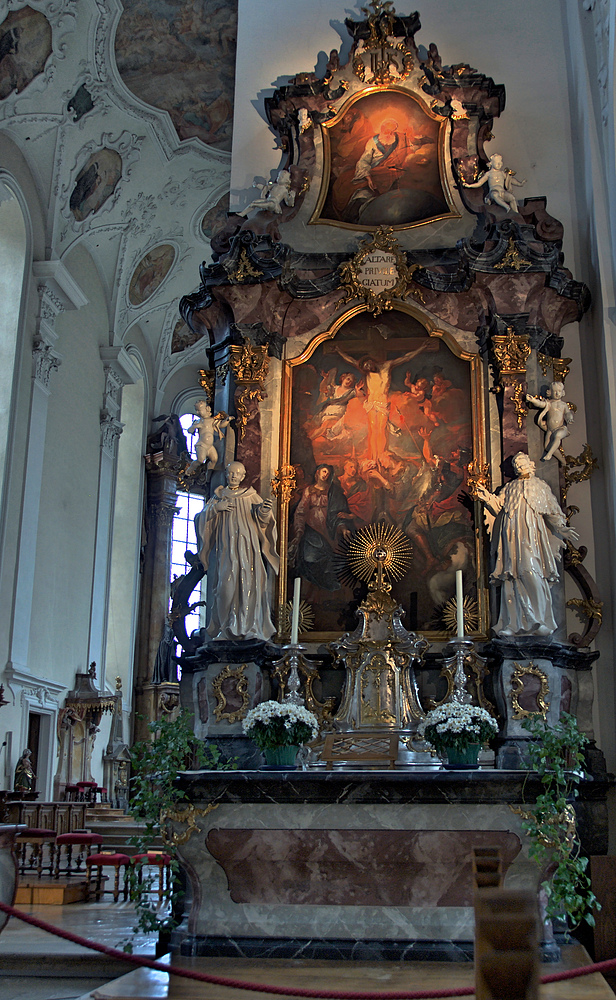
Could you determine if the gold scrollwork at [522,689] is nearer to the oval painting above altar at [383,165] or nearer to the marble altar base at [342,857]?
the marble altar base at [342,857]

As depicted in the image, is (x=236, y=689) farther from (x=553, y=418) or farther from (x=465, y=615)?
(x=553, y=418)

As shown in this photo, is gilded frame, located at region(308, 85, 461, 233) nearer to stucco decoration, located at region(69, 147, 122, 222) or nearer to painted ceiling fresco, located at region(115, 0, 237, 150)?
painted ceiling fresco, located at region(115, 0, 237, 150)

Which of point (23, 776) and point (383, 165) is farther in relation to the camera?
point (23, 776)

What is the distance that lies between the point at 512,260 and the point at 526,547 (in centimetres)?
269

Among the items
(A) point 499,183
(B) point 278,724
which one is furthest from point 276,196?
(B) point 278,724

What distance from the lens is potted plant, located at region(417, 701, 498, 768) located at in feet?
22.8

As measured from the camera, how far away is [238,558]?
8.69 meters

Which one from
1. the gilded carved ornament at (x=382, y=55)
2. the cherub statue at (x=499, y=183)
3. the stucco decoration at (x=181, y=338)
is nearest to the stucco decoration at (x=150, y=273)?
the stucco decoration at (x=181, y=338)

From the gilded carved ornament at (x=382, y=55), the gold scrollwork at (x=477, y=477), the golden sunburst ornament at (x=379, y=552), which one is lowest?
the golden sunburst ornament at (x=379, y=552)

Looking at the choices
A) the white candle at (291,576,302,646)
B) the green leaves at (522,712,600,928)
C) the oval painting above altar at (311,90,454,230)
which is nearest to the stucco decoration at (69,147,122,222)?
the oval painting above altar at (311,90,454,230)

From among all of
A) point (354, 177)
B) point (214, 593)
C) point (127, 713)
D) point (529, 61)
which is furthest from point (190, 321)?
point (127, 713)

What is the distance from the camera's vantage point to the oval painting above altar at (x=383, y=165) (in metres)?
10.1

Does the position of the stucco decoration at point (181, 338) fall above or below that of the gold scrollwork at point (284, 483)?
above

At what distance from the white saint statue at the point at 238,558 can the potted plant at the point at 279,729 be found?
1.42 m
